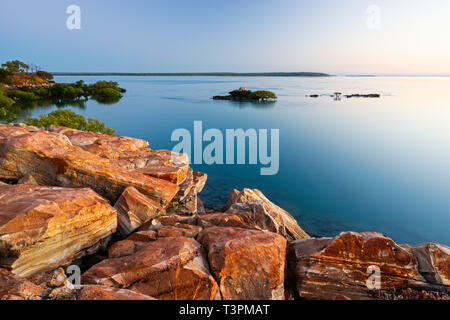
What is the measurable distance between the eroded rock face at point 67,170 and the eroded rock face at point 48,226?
5.82 ft

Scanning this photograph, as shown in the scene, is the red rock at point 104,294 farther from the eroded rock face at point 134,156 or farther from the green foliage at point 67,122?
the green foliage at point 67,122

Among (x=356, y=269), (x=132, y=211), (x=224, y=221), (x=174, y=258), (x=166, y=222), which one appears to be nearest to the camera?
(x=174, y=258)

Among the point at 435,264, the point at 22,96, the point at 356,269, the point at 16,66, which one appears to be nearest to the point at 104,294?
the point at 356,269

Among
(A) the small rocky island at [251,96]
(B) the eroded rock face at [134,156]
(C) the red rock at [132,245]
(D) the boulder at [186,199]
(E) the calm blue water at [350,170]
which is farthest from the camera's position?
(A) the small rocky island at [251,96]

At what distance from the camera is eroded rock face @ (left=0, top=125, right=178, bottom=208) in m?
13.1

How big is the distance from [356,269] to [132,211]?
9682 mm

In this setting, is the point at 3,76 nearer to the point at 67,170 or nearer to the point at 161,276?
the point at 67,170

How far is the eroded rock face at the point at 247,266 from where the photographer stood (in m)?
8.34

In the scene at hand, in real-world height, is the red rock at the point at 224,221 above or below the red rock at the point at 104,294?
below

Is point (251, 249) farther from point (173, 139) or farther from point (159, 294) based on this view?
point (173, 139)

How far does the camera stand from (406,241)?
74.2 feet

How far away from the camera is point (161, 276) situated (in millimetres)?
8062

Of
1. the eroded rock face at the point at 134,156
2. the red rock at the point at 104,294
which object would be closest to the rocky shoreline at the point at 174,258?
the red rock at the point at 104,294

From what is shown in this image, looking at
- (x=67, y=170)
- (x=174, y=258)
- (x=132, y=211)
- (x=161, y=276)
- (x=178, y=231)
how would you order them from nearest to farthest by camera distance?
1. (x=161, y=276)
2. (x=174, y=258)
3. (x=178, y=231)
4. (x=132, y=211)
5. (x=67, y=170)
